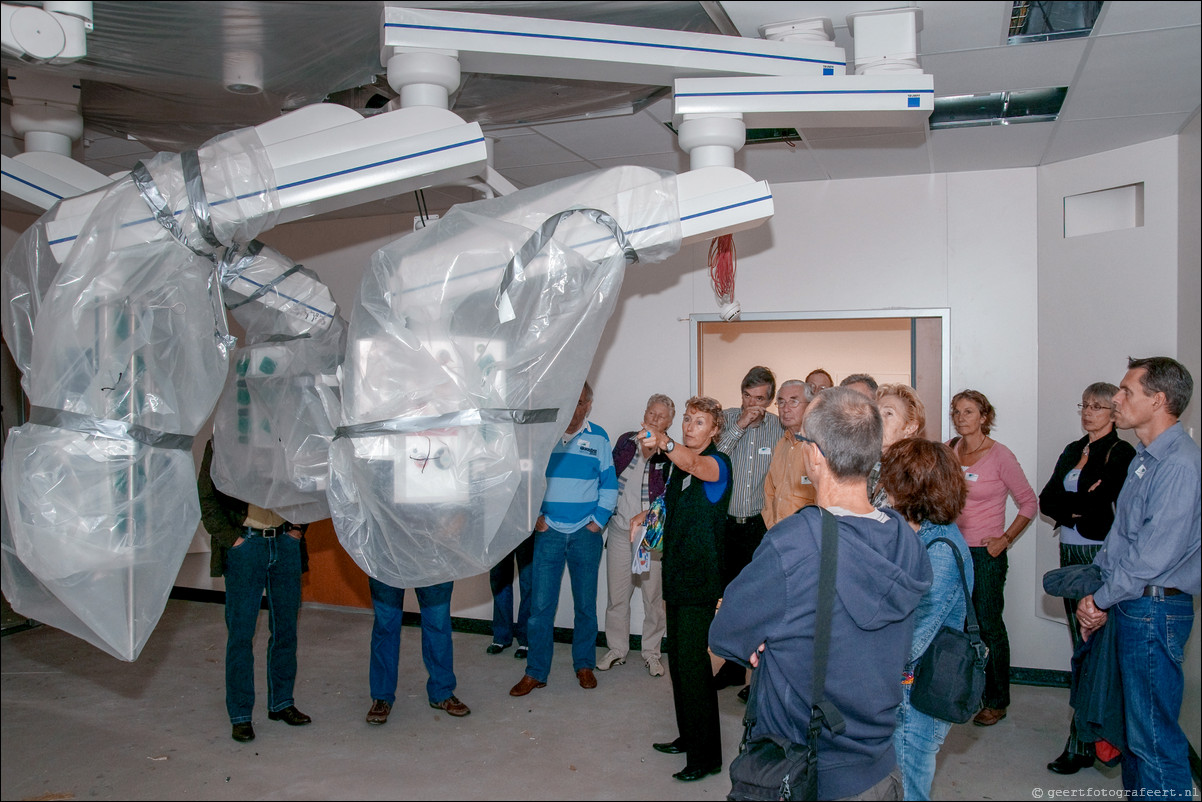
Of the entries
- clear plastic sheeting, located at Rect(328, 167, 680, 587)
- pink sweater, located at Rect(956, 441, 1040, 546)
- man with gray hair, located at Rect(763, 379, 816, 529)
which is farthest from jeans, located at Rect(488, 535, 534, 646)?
clear plastic sheeting, located at Rect(328, 167, 680, 587)

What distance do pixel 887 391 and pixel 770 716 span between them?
1273 millimetres

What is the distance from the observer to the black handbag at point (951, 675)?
193 cm

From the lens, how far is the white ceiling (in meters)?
2.27

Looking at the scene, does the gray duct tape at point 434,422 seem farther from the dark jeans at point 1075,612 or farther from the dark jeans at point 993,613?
the dark jeans at point 993,613

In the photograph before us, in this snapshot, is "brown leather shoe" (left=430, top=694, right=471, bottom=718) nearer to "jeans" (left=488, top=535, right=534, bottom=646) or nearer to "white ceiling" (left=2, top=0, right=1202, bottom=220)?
"jeans" (left=488, top=535, right=534, bottom=646)

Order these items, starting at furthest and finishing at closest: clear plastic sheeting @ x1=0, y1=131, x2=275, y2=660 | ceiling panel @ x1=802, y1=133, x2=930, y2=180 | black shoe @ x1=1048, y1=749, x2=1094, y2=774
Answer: ceiling panel @ x1=802, y1=133, x2=930, y2=180 < black shoe @ x1=1048, y1=749, x2=1094, y2=774 < clear plastic sheeting @ x1=0, y1=131, x2=275, y2=660

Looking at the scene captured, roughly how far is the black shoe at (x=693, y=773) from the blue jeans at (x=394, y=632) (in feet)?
3.65

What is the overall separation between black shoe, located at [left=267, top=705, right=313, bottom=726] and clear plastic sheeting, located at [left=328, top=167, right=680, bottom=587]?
161cm

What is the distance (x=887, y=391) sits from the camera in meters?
2.60

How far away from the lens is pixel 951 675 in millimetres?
1941

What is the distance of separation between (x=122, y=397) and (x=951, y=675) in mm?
1998

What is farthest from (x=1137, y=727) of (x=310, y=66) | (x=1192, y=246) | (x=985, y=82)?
(x=310, y=66)

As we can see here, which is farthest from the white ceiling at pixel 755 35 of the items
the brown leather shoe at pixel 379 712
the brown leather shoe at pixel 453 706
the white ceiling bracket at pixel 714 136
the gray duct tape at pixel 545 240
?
the brown leather shoe at pixel 453 706

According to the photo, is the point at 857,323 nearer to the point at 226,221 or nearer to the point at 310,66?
the point at 310,66
